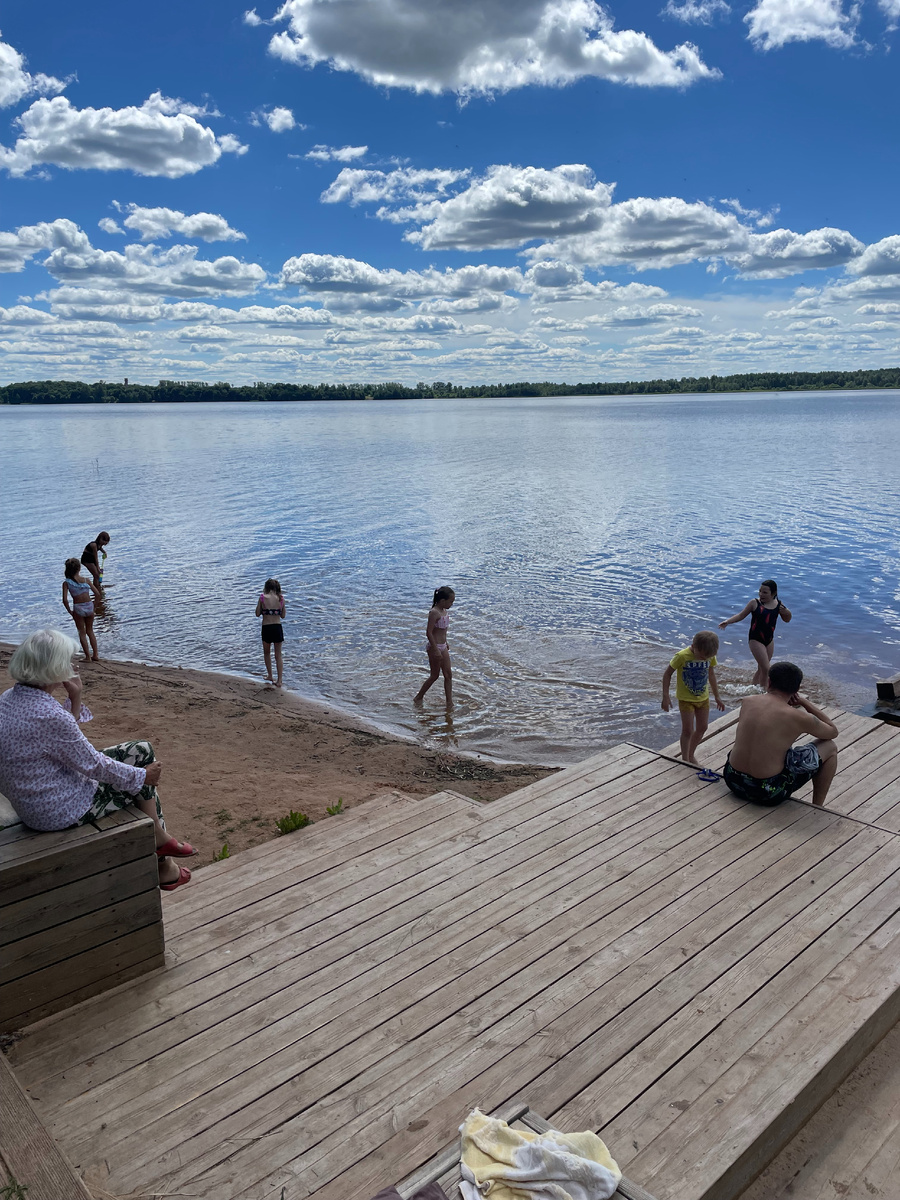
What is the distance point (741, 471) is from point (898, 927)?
50076 millimetres

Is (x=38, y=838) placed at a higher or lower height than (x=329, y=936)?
higher

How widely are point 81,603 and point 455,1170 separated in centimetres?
1330

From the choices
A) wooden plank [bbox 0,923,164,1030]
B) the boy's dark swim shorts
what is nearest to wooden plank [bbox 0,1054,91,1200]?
wooden plank [bbox 0,923,164,1030]

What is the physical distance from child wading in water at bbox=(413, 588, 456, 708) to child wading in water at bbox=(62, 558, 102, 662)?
Result: 6.43 metres

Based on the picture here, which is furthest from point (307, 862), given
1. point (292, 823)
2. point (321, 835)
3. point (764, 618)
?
point (764, 618)

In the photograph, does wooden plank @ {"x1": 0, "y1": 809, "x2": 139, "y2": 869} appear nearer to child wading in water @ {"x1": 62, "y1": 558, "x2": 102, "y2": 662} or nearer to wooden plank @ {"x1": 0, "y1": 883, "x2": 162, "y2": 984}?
wooden plank @ {"x1": 0, "y1": 883, "x2": 162, "y2": 984}

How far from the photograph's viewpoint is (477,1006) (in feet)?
13.3

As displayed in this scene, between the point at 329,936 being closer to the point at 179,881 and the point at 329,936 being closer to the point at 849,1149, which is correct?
the point at 179,881

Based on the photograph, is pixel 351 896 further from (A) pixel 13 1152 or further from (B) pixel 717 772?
(B) pixel 717 772

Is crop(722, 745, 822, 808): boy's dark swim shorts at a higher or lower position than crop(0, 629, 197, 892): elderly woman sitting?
lower

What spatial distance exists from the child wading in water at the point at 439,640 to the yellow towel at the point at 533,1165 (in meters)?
8.08

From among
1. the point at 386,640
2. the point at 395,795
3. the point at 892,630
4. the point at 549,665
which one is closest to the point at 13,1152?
the point at 395,795

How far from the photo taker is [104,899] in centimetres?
403

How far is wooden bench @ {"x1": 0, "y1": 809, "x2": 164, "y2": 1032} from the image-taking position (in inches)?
148
